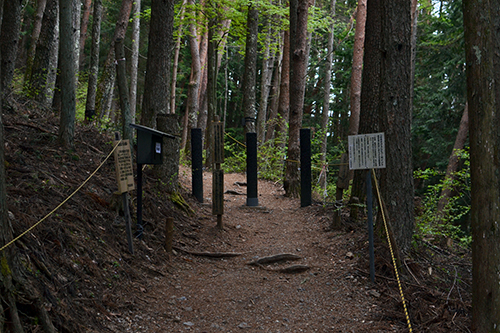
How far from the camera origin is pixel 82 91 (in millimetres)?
18656

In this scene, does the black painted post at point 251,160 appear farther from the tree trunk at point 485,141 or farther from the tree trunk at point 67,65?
the tree trunk at point 485,141

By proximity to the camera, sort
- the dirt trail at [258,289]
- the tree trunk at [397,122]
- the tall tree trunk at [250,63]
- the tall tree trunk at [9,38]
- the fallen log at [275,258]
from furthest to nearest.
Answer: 1. the tall tree trunk at [250,63]
2. the tall tree trunk at [9,38]
3. the fallen log at [275,258]
4. the tree trunk at [397,122]
5. the dirt trail at [258,289]

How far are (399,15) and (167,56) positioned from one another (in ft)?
15.2

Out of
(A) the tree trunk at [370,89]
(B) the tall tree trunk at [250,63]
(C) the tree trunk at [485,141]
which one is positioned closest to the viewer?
(C) the tree trunk at [485,141]

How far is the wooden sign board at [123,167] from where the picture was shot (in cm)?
570

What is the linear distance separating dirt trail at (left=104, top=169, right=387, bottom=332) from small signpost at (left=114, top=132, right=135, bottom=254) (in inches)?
34.7

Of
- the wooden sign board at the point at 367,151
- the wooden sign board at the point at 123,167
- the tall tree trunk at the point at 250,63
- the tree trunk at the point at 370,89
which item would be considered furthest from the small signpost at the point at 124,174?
the tall tree trunk at the point at 250,63

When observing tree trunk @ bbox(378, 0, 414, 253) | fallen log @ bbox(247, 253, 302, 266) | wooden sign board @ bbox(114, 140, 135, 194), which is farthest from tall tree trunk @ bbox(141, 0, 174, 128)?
tree trunk @ bbox(378, 0, 414, 253)

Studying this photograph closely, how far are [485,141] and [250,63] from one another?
12.1m

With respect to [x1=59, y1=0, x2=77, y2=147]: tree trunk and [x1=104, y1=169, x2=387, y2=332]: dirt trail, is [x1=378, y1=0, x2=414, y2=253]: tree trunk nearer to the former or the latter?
[x1=104, y1=169, x2=387, y2=332]: dirt trail

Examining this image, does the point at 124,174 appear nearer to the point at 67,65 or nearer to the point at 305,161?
the point at 67,65

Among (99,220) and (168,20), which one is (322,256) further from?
(168,20)

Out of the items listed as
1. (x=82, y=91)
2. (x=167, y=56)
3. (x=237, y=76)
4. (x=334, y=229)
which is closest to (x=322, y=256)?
(x=334, y=229)

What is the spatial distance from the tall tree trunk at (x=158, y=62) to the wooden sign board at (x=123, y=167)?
2850 mm
